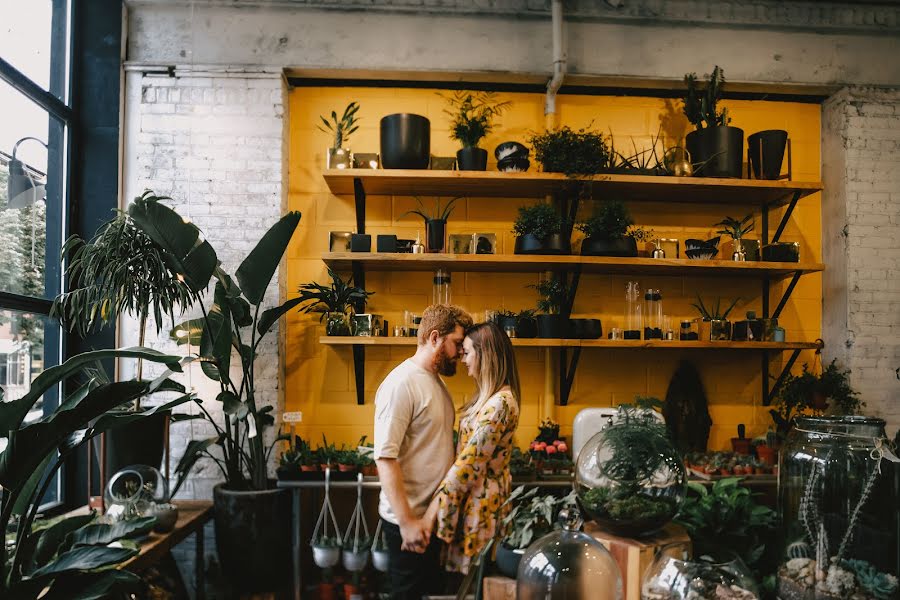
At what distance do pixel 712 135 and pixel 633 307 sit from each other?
1163 mm

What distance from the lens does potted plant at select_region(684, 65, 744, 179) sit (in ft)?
12.9

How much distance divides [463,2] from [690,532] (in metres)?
3.43

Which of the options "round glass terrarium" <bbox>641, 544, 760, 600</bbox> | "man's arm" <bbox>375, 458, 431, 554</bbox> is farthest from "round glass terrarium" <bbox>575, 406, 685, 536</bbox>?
"man's arm" <bbox>375, 458, 431, 554</bbox>

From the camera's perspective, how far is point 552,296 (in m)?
3.94

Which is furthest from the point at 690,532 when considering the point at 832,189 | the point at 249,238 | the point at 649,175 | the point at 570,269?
the point at 832,189

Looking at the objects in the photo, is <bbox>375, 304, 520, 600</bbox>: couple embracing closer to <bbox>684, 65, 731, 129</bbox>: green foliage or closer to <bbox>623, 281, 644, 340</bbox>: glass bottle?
<bbox>623, 281, 644, 340</bbox>: glass bottle

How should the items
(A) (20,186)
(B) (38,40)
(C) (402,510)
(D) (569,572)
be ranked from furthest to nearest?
(B) (38,40) < (A) (20,186) < (C) (402,510) < (D) (569,572)

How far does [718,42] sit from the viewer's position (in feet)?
13.7

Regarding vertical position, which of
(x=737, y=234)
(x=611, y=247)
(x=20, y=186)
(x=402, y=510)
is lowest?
(x=402, y=510)

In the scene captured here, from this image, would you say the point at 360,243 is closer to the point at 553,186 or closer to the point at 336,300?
the point at 336,300

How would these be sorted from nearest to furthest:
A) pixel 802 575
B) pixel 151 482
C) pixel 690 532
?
pixel 802 575
pixel 690 532
pixel 151 482

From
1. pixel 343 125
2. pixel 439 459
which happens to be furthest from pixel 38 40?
pixel 439 459

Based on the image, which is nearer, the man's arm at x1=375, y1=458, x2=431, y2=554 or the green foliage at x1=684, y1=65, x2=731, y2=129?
the man's arm at x1=375, y1=458, x2=431, y2=554

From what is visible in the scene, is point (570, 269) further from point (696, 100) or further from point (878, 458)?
point (878, 458)
